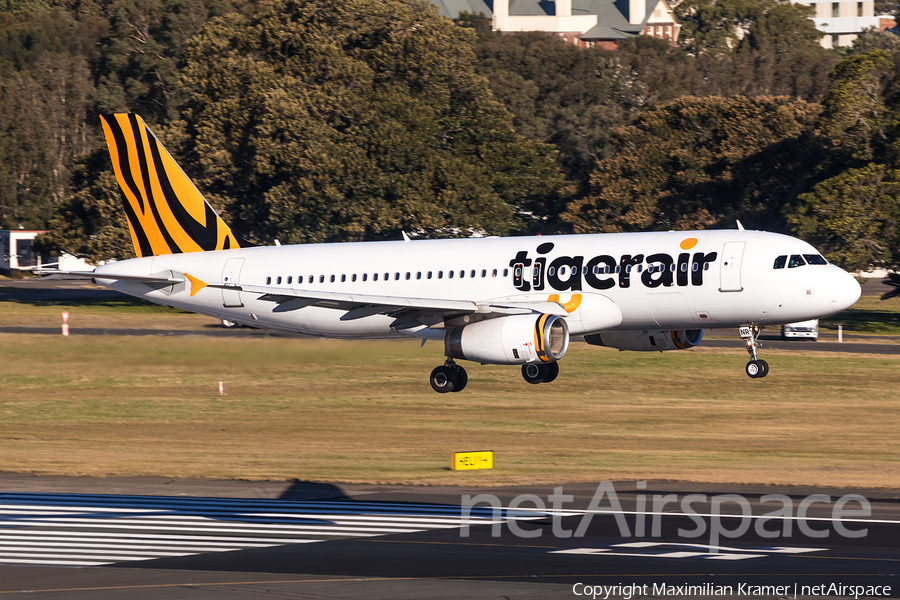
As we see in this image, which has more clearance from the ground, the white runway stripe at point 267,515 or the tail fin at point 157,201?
the tail fin at point 157,201

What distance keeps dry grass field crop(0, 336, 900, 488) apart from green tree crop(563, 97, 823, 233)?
32.8 metres

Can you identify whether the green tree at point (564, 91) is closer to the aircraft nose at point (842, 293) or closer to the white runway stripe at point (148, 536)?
the aircraft nose at point (842, 293)

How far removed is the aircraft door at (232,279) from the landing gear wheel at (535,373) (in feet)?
40.6

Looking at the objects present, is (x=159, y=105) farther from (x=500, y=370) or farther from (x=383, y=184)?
(x=500, y=370)

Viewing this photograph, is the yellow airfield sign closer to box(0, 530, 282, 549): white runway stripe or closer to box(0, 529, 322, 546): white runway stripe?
box(0, 529, 322, 546): white runway stripe

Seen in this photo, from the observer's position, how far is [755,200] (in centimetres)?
11094

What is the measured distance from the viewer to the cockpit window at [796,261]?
45031mm

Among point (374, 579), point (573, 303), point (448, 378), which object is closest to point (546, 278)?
point (573, 303)

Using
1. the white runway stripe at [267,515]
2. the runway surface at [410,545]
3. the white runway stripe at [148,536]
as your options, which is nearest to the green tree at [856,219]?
the runway surface at [410,545]

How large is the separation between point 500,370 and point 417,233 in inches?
1254

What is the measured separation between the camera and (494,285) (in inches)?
1902

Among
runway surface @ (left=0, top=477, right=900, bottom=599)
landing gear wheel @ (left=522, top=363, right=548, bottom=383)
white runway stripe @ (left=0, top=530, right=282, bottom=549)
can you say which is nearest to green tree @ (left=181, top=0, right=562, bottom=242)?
landing gear wheel @ (left=522, top=363, right=548, bottom=383)

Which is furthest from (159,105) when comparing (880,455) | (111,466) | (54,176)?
(880,455)

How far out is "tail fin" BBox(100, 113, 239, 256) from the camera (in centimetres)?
5556
